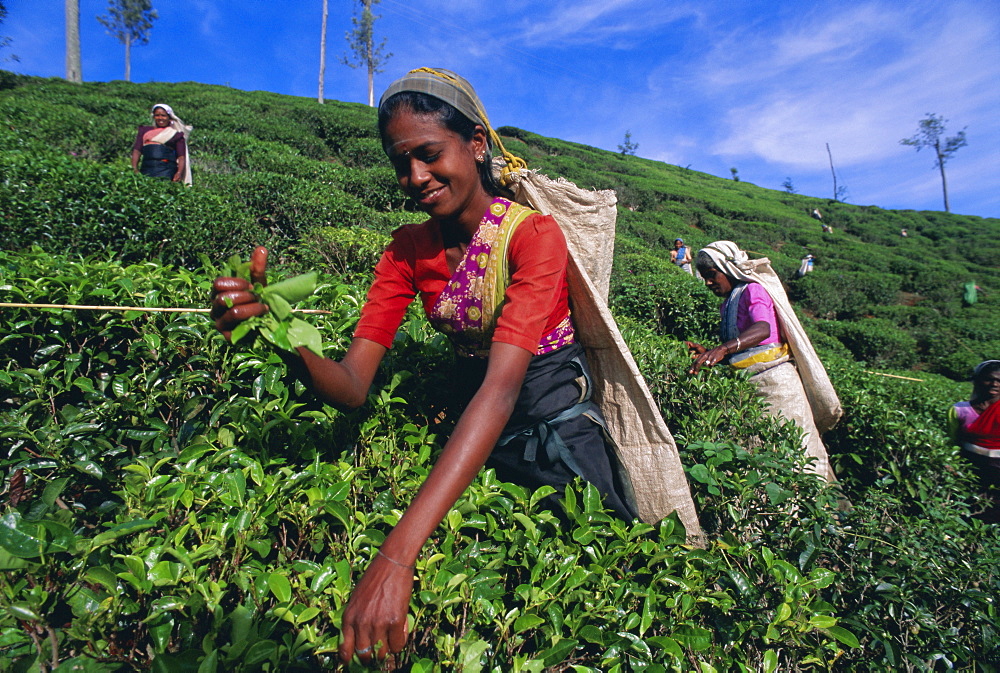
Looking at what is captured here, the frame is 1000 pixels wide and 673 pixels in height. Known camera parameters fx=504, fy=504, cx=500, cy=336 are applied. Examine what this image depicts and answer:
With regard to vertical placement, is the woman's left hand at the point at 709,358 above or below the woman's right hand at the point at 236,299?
below

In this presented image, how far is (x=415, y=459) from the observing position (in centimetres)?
162

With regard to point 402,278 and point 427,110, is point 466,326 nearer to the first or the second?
point 402,278

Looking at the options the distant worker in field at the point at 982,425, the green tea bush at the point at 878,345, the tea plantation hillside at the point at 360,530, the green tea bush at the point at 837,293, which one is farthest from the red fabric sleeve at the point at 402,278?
the green tea bush at the point at 837,293

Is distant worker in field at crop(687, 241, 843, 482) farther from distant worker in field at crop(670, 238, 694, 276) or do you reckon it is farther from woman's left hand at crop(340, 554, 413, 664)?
distant worker in field at crop(670, 238, 694, 276)

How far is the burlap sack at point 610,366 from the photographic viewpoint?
5.42ft

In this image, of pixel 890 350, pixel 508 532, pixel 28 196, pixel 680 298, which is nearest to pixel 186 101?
pixel 28 196

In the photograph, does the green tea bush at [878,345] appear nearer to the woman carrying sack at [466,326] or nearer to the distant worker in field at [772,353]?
the distant worker in field at [772,353]

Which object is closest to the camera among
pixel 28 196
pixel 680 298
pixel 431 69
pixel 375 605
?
pixel 375 605

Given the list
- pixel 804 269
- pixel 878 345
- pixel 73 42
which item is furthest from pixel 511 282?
pixel 73 42

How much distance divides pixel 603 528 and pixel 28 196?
4734mm

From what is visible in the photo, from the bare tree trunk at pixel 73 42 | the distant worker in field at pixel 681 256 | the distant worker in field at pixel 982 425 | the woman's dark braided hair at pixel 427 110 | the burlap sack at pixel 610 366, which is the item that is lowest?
the distant worker in field at pixel 982 425

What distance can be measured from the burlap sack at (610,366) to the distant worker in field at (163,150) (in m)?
6.20

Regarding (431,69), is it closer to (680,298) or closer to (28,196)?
(28,196)

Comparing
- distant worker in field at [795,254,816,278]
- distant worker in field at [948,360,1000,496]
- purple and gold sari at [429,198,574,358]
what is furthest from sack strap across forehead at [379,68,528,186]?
distant worker in field at [795,254,816,278]
